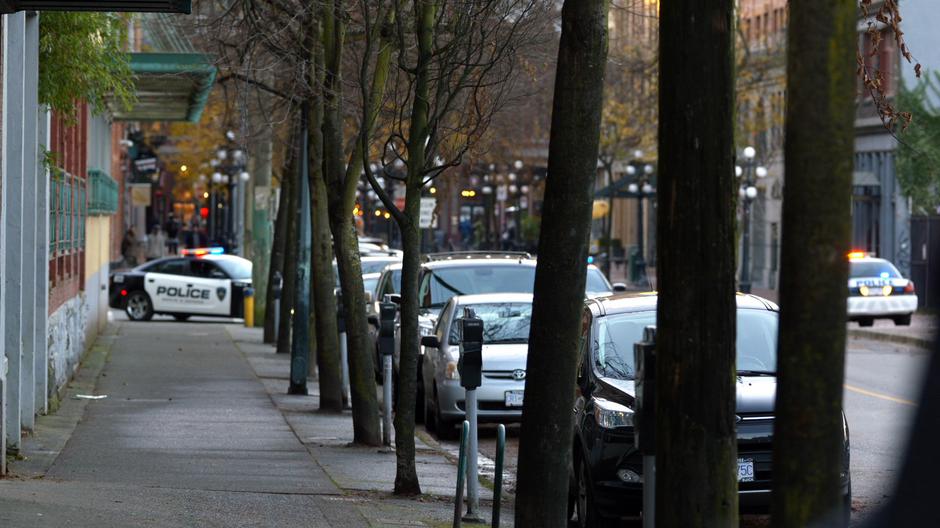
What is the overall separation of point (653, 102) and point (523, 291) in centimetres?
3553

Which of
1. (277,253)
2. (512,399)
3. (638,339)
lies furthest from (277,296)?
(638,339)

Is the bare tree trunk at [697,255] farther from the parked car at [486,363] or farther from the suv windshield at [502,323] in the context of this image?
the suv windshield at [502,323]

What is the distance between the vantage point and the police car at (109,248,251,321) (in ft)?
113

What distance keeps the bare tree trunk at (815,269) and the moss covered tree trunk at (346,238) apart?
944cm

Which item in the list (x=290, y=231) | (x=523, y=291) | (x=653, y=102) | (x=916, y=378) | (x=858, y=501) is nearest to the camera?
(x=916, y=378)

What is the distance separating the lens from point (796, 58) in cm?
410

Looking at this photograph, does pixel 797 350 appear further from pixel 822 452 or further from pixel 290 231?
pixel 290 231

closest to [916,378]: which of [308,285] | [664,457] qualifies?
[664,457]

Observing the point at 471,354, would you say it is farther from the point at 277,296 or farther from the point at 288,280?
the point at 277,296

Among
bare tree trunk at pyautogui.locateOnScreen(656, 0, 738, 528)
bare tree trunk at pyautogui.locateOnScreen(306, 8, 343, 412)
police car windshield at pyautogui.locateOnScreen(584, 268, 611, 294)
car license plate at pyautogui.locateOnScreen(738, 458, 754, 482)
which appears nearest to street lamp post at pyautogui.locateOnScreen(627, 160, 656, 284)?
police car windshield at pyautogui.locateOnScreen(584, 268, 611, 294)

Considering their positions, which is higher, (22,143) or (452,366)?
(22,143)

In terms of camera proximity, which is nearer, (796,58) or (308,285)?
(796,58)

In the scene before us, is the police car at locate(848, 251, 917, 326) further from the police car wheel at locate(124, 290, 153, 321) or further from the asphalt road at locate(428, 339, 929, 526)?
the police car wheel at locate(124, 290, 153, 321)

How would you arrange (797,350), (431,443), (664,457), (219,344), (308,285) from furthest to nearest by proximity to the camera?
1. (219,344)
2. (308,285)
3. (431,443)
4. (664,457)
5. (797,350)
